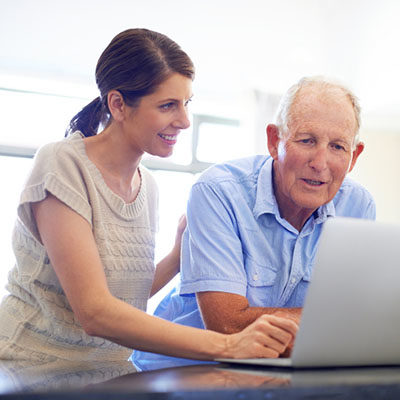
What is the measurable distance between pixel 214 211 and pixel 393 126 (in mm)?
4855

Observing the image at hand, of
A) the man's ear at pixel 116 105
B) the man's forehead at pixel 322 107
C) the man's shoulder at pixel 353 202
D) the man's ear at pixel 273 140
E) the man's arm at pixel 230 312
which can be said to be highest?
the man's forehead at pixel 322 107

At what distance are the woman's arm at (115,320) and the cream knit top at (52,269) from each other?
60 mm

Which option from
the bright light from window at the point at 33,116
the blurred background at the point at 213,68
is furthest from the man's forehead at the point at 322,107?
the bright light from window at the point at 33,116

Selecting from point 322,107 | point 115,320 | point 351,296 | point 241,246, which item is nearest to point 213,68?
point 322,107

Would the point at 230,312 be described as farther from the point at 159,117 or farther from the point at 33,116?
the point at 33,116

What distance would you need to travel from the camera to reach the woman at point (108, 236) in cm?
96

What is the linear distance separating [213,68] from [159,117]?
3.52m

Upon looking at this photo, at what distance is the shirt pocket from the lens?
1.34 meters

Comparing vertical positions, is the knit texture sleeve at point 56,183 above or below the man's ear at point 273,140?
below

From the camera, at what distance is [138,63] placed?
55.2 inches

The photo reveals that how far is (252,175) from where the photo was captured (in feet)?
4.91

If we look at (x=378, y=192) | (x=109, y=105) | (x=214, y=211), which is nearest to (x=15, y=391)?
(x=214, y=211)

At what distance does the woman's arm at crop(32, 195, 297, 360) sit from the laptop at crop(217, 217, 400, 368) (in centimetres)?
20

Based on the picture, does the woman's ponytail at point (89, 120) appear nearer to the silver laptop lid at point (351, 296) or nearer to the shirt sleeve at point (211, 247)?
the shirt sleeve at point (211, 247)
